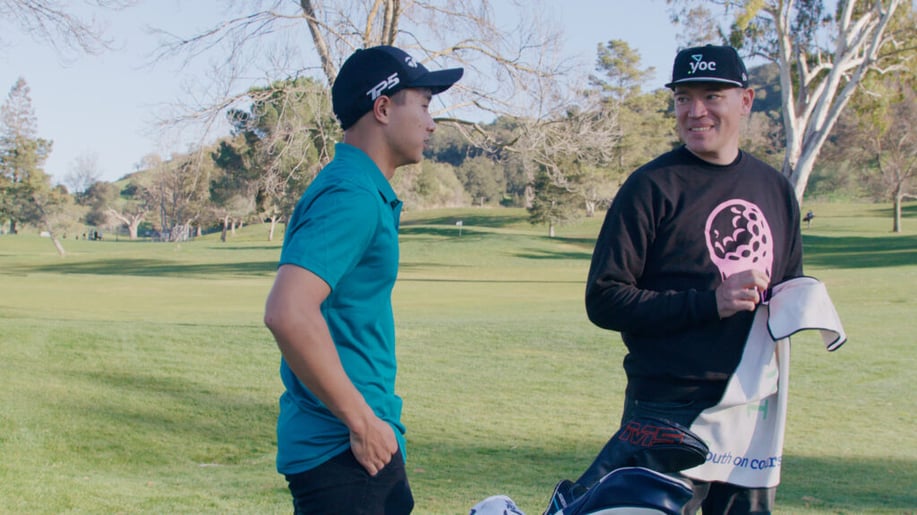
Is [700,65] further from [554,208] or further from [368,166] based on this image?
[554,208]

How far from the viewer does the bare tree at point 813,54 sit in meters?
27.8

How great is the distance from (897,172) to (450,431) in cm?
5075

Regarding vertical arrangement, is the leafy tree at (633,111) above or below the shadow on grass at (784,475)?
above

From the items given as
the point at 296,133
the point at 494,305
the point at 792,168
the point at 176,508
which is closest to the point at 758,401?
the point at 176,508

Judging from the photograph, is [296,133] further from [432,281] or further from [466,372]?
[432,281]

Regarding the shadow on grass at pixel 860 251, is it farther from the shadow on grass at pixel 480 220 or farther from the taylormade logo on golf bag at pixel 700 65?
the taylormade logo on golf bag at pixel 700 65

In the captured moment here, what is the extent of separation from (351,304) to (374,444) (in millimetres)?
372

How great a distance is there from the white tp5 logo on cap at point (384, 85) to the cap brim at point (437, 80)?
0.14ft

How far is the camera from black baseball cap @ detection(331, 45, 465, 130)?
281 centimetres

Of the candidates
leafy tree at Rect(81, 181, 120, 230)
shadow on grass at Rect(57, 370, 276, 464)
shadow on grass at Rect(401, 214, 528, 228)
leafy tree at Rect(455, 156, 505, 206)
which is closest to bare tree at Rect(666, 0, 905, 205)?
shadow on grass at Rect(57, 370, 276, 464)

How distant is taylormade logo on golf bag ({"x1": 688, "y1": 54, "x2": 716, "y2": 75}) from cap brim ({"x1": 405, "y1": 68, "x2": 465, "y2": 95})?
899 millimetres

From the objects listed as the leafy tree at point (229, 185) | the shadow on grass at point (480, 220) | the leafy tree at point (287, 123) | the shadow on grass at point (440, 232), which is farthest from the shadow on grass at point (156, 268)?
the shadow on grass at point (480, 220)

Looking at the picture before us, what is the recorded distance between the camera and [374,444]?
8.43 feet

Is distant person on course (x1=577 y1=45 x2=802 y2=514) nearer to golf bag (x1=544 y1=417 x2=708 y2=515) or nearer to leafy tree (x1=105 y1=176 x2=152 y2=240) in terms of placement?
golf bag (x1=544 y1=417 x2=708 y2=515)
